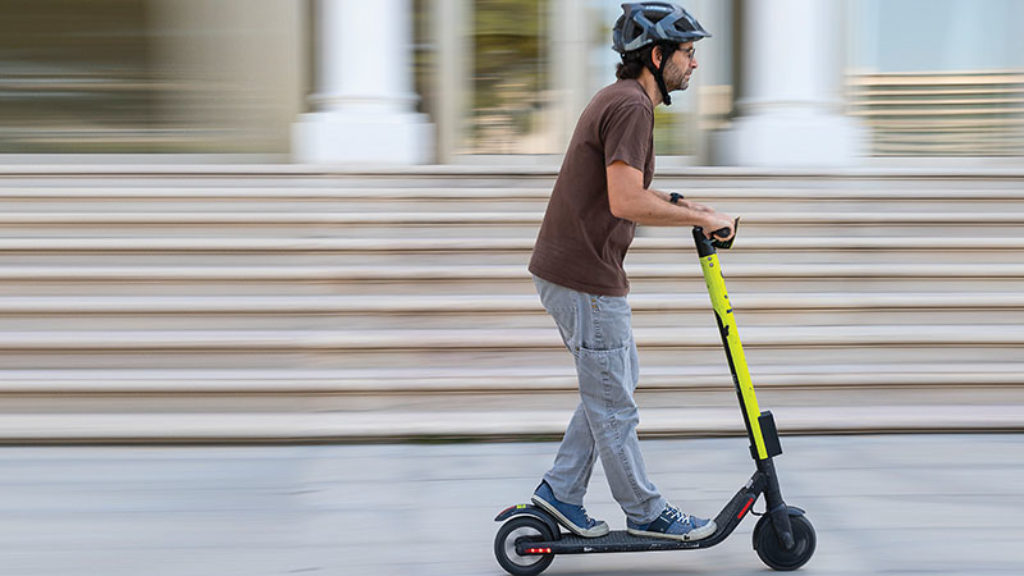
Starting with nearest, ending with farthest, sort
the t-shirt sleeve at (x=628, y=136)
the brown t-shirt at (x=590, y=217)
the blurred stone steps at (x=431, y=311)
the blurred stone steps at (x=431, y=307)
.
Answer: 1. the t-shirt sleeve at (x=628, y=136)
2. the brown t-shirt at (x=590, y=217)
3. the blurred stone steps at (x=431, y=307)
4. the blurred stone steps at (x=431, y=311)

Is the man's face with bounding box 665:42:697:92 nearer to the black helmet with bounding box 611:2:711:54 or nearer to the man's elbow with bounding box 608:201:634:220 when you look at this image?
the black helmet with bounding box 611:2:711:54

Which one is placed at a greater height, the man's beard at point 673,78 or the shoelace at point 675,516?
the man's beard at point 673,78

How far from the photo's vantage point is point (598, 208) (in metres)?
3.00

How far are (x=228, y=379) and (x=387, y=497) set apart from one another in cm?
146

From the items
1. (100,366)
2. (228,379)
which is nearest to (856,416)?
(228,379)

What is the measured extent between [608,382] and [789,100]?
19.2 ft

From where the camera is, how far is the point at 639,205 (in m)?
2.86

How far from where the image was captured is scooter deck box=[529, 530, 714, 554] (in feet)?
10.2

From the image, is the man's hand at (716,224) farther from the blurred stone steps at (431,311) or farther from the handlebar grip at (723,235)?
the blurred stone steps at (431,311)

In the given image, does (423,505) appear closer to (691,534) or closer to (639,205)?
(691,534)

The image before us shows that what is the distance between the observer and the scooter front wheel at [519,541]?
3156mm

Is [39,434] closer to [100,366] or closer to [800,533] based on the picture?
[100,366]

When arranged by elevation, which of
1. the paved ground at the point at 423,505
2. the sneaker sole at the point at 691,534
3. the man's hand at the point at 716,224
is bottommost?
the paved ground at the point at 423,505

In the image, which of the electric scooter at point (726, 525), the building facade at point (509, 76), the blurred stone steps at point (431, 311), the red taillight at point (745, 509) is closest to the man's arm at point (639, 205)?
the electric scooter at point (726, 525)
